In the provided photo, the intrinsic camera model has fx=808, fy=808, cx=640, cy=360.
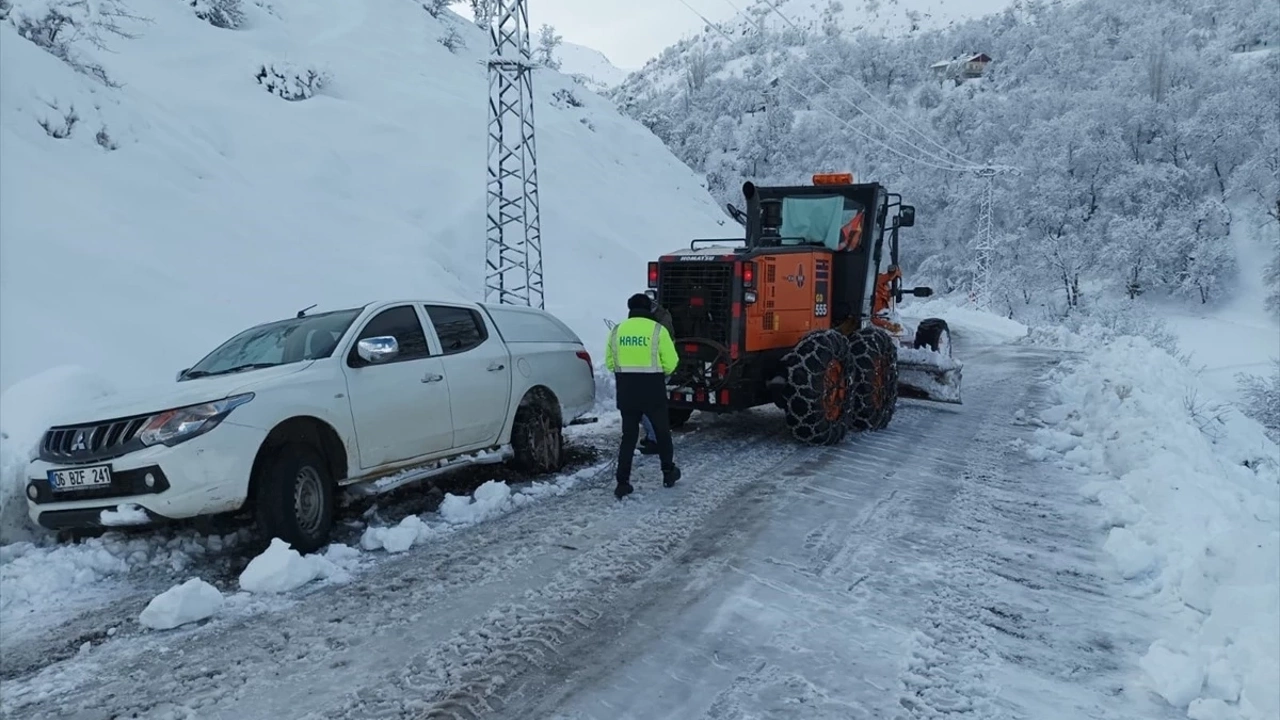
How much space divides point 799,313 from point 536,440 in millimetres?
3749

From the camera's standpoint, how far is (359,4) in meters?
34.2

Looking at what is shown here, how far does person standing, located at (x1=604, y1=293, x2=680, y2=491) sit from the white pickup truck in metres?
1.03

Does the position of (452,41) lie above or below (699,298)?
above

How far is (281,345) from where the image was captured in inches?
245

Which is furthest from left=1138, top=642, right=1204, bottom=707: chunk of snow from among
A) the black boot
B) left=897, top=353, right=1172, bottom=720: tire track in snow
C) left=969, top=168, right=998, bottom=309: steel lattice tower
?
left=969, top=168, right=998, bottom=309: steel lattice tower

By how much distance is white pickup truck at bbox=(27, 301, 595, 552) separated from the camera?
4953 mm

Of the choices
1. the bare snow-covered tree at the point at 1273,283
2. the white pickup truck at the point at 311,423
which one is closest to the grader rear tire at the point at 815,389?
the white pickup truck at the point at 311,423

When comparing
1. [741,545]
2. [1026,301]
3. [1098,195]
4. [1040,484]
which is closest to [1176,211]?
[1098,195]

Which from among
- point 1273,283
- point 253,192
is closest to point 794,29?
point 1273,283

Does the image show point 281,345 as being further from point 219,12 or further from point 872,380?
point 219,12

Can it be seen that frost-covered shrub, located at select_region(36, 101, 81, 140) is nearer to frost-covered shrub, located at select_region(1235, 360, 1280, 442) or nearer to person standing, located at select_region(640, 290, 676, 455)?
person standing, located at select_region(640, 290, 676, 455)

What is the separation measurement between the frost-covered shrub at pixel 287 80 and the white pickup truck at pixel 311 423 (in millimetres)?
18212

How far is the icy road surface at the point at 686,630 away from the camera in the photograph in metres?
3.59

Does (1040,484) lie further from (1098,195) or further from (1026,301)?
(1098,195)
